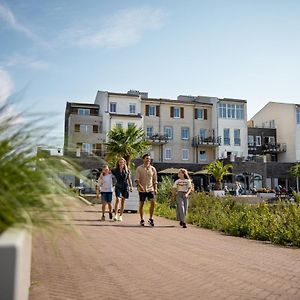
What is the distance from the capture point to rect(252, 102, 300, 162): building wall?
2378 inches

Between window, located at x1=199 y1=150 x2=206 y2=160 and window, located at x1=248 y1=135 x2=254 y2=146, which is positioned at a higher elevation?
window, located at x1=248 y1=135 x2=254 y2=146

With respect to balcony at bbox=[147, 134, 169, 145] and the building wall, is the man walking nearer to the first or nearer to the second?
balcony at bbox=[147, 134, 169, 145]

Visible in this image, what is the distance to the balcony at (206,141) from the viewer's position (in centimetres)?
5672

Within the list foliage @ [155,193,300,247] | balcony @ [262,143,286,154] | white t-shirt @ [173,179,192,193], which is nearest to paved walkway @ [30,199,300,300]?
foliage @ [155,193,300,247]

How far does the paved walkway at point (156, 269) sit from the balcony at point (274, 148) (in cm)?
5645

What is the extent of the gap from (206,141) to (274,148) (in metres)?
12.1

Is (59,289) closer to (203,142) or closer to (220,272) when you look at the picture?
(220,272)

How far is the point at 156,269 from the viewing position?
5043 millimetres

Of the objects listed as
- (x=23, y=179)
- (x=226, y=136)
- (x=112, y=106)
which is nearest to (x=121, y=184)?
(x=23, y=179)

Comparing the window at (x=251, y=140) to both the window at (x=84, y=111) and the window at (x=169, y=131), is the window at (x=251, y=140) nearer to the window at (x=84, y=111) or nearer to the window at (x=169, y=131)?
the window at (x=169, y=131)

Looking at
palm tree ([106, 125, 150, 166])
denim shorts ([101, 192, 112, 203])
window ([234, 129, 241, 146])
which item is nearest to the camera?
denim shorts ([101, 192, 112, 203])

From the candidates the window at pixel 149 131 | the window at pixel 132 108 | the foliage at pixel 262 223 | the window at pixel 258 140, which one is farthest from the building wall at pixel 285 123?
the foliage at pixel 262 223

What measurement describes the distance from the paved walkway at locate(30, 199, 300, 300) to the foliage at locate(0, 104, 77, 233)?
197 millimetres

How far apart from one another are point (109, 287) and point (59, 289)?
0.50 meters
